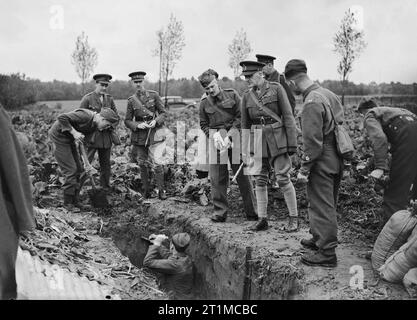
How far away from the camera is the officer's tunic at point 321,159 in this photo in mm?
4367

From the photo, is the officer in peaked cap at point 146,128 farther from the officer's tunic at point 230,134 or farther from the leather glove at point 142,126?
the officer's tunic at point 230,134

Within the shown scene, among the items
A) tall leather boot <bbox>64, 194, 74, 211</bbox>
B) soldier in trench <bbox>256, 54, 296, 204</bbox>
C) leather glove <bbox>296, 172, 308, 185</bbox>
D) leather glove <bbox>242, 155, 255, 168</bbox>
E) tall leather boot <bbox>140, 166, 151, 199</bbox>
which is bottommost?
tall leather boot <bbox>64, 194, 74, 211</bbox>

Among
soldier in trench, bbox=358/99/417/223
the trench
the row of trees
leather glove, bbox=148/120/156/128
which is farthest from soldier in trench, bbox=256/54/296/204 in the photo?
the row of trees

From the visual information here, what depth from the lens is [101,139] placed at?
740cm

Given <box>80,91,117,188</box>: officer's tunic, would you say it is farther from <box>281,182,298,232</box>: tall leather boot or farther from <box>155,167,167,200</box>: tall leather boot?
<box>281,182,298,232</box>: tall leather boot

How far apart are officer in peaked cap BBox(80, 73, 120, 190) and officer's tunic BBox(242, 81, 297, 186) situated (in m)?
2.77

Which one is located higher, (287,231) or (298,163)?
(298,163)

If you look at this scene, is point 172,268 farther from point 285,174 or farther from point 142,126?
point 142,126

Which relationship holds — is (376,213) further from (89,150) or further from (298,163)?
(89,150)

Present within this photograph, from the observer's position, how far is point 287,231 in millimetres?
5750

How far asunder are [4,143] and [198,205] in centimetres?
456

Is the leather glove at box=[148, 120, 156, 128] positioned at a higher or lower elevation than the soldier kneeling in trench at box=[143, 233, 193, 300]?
higher

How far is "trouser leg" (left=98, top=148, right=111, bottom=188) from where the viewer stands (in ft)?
25.0

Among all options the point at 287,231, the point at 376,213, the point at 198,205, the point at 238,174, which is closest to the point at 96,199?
the point at 198,205
